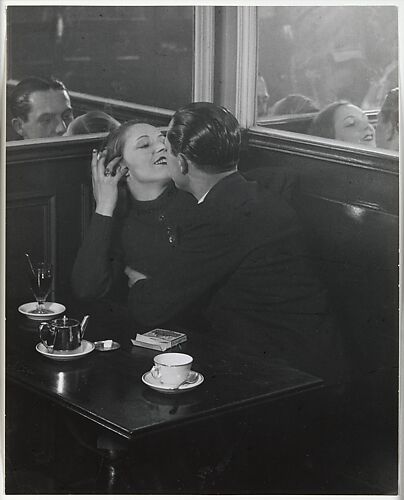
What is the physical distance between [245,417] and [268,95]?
35.8 inches

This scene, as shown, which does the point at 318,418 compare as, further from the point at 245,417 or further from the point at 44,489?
the point at 44,489

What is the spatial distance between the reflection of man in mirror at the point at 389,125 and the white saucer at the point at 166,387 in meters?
0.83

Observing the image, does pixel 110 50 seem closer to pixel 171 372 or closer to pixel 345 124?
pixel 345 124

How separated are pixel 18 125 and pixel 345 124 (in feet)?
3.10

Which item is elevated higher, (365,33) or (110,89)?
(365,33)

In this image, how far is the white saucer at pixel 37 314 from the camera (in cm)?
248

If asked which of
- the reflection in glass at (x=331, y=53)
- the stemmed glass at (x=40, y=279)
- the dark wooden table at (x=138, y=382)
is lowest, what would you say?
the dark wooden table at (x=138, y=382)

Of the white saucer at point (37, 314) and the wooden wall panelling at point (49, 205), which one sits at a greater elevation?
the wooden wall panelling at point (49, 205)

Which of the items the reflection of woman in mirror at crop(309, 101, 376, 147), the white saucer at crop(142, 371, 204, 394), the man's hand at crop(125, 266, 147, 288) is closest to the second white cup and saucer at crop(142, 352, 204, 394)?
the white saucer at crop(142, 371, 204, 394)

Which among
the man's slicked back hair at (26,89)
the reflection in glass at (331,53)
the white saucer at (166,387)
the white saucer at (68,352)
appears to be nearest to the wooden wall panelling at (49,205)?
the man's slicked back hair at (26,89)

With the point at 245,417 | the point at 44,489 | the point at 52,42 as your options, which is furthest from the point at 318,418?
the point at 52,42

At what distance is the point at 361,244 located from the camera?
2.36 metres

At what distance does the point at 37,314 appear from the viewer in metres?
2.48

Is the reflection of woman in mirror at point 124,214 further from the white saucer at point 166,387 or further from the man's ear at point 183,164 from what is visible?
the white saucer at point 166,387
